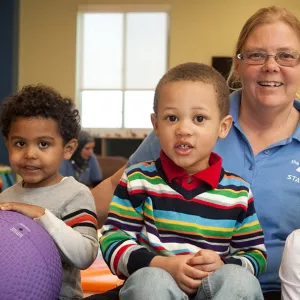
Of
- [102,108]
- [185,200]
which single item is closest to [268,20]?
[185,200]

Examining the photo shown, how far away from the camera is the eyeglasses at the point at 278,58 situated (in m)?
2.04

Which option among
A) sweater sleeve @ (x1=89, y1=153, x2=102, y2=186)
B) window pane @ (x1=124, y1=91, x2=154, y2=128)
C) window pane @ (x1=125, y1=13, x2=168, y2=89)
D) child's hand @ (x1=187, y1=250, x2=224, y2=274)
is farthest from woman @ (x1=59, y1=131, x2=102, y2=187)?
window pane @ (x1=125, y1=13, x2=168, y2=89)

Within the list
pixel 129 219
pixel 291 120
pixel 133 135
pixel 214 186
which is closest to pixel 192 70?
pixel 214 186

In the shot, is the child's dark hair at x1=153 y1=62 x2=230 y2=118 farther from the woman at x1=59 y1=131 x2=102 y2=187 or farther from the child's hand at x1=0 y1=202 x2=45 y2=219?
the woman at x1=59 y1=131 x2=102 y2=187

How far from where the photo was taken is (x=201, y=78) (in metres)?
1.70

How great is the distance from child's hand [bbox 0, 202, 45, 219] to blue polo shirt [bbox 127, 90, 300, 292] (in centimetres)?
71

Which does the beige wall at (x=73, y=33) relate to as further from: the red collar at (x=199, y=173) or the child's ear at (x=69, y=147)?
the red collar at (x=199, y=173)

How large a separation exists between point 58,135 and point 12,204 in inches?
13.0

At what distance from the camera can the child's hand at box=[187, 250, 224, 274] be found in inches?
60.1

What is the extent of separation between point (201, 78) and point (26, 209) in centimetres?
68

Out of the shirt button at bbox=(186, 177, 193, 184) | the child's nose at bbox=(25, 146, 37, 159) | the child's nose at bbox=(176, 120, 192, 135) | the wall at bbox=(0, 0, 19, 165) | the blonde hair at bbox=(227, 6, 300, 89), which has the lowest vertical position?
the shirt button at bbox=(186, 177, 193, 184)

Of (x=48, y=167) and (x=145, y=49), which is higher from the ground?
(x=145, y=49)

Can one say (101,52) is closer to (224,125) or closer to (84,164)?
(84,164)

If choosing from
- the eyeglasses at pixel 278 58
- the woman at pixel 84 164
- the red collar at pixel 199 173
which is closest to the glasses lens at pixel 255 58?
the eyeglasses at pixel 278 58
